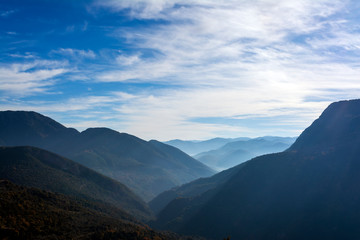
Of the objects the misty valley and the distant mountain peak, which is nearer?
the misty valley

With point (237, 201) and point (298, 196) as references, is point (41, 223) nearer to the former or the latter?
point (237, 201)

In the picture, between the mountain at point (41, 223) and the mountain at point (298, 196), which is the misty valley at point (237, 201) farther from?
the mountain at point (298, 196)

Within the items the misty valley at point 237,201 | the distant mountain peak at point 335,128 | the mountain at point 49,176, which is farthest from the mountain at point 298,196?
the mountain at point 49,176

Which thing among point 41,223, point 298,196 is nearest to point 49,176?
point 41,223

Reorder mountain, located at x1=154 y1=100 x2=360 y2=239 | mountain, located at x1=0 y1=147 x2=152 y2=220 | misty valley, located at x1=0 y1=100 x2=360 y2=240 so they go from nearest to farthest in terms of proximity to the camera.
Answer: misty valley, located at x1=0 y1=100 x2=360 y2=240
mountain, located at x1=154 y1=100 x2=360 y2=239
mountain, located at x1=0 y1=147 x2=152 y2=220

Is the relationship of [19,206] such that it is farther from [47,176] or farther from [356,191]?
[356,191]

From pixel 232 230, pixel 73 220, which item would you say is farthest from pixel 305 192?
pixel 73 220

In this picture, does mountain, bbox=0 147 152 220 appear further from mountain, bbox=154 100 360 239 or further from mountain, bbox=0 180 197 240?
mountain, bbox=0 180 197 240

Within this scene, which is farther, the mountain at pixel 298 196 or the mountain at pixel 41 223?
the mountain at pixel 298 196

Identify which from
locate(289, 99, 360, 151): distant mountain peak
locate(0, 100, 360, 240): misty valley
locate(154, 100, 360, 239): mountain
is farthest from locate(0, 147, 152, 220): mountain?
locate(289, 99, 360, 151): distant mountain peak
